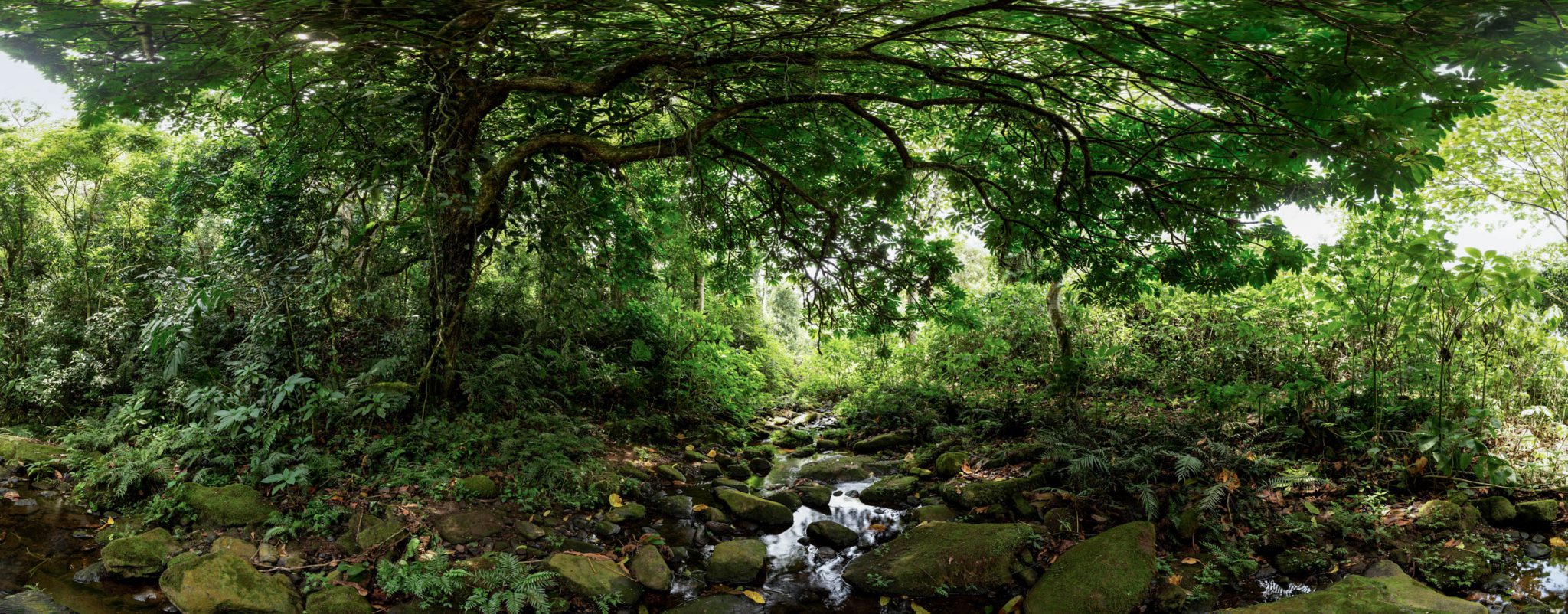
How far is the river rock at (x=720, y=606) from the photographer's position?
430cm

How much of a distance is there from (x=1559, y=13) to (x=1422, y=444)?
371 centimetres

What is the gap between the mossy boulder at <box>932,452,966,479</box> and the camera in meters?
7.07

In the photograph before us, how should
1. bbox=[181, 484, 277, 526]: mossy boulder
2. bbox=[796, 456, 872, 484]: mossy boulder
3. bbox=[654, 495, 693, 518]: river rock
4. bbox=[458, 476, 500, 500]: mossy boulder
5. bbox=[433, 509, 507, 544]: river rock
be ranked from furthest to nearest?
bbox=[796, 456, 872, 484]: mossy boulder
bbox=[654, 495, 693, 518]: river rock
bbox=[458, 476, 500, 500]: mossy boulder
bbox=[433, 509, 507, 544]: river rock
bbox=[181, 484, 277, 526]: mossy boulder

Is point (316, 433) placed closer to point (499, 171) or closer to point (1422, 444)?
point (499, 171)

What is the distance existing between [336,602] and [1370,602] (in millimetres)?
5847

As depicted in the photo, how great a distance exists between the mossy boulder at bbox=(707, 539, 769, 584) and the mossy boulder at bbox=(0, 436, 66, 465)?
5.63 meters

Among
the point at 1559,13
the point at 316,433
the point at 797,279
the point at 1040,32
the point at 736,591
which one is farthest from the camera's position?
the point at 797,279

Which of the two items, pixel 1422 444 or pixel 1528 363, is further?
pixel 1528 363

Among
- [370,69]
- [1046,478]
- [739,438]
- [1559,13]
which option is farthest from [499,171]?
[1559,13]

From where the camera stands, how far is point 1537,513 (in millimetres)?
4809

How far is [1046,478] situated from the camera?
20.4 ft

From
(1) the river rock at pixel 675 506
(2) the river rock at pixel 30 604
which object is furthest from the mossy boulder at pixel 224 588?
(1) the river rock at pixel 675 506

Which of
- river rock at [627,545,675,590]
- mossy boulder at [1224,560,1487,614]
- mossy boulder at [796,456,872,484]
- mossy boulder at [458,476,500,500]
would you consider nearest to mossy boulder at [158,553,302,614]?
mossy boulder at [458,476,500,500]

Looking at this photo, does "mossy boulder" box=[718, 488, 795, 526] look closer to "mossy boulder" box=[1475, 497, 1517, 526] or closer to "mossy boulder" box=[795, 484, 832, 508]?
"mossy boulder" box=[795, 484, 832, 508]
